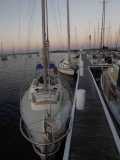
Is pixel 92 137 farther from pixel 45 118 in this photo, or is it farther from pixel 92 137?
pixel 45 118

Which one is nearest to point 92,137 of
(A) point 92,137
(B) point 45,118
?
(A) point 92,137

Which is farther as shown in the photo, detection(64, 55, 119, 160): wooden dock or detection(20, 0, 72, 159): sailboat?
detection(20, 0, 72, 159): sailboat

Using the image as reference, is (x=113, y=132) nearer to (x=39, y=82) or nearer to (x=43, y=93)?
(x=43, y=93)

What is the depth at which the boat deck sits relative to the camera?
22.1 feet

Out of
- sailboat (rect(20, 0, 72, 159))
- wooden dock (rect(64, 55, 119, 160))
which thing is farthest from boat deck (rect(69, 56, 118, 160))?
sailboat (rect(20, 0, 72, 159))

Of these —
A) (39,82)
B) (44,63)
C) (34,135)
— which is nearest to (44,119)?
(34,135)

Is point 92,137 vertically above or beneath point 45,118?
beneath

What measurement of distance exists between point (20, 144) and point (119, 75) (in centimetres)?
745

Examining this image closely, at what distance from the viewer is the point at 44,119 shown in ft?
28.0

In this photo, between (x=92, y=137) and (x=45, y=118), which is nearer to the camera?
(x=92, y=137)

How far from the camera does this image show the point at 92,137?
25.9 ft

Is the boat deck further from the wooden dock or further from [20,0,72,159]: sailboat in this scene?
[20,0,72,159]: sailboat

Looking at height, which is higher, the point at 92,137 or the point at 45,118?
the point at 45,118

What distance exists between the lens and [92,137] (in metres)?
7.89
